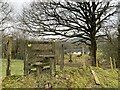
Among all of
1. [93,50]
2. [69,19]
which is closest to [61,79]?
[93,50]

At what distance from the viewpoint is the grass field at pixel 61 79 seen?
2.47 metres

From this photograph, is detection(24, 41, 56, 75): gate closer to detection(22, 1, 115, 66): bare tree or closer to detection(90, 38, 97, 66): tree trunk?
detection(90, 38, 97, 66): tree trunk

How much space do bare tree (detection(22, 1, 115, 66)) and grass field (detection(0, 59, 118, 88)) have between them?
97cm

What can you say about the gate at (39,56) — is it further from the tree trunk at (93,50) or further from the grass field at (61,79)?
the tree trunk at (93,50)

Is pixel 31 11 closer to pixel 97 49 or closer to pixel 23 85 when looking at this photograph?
pixel 97 49

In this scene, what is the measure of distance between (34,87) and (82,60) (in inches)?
44.3

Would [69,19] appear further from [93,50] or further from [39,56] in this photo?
[39,56]

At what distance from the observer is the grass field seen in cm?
247

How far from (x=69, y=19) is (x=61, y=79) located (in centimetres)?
165

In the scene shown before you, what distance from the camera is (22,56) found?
9.34 ft

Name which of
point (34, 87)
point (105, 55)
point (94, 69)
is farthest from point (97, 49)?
point (34, 87)

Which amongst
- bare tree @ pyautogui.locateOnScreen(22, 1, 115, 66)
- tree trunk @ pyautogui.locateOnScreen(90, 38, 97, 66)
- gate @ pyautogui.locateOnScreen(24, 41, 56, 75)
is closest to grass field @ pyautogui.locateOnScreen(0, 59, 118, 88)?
gate @ pyautogui.locateOnScreen(24, 41, 56, 75)

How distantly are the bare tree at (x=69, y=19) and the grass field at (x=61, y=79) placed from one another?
966 millimetres

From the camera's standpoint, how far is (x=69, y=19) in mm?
4012
